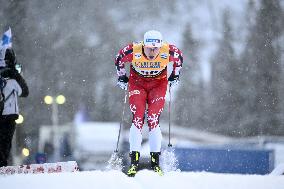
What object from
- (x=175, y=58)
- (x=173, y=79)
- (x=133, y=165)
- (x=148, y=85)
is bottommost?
(x=133, y=165)

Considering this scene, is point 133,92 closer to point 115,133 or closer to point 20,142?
point 20,142

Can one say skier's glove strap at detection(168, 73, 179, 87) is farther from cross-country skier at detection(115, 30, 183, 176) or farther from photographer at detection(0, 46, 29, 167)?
photographer at detection(0, 46, 29, 167)

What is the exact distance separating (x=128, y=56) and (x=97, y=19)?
66.3m

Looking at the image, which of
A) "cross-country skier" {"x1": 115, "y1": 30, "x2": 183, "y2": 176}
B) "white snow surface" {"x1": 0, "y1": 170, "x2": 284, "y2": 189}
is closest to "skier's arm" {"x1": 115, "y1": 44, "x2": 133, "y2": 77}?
"cross-country skier" {"x1": 115, "y1": 30, "x2": 183, "y2": 176}

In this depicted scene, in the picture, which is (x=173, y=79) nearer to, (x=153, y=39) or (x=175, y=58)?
(x=175, y=58)

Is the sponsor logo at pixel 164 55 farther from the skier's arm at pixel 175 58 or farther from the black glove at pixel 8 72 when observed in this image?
the black glove at pixel 8 72

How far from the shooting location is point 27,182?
21.0 feet

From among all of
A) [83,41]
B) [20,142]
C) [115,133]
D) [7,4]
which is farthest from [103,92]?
[20,142]

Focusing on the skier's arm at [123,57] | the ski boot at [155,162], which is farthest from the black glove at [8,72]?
the ski boot at [155,162]

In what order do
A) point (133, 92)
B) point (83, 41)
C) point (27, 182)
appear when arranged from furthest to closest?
point (83, 41) → point (133, 92) → point (27, 182)

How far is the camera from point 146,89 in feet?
28.8

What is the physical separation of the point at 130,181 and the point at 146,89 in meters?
1.99

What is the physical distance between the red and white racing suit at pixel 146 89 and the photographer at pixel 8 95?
67.5 inches

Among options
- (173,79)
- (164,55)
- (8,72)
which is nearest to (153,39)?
(164,55)
